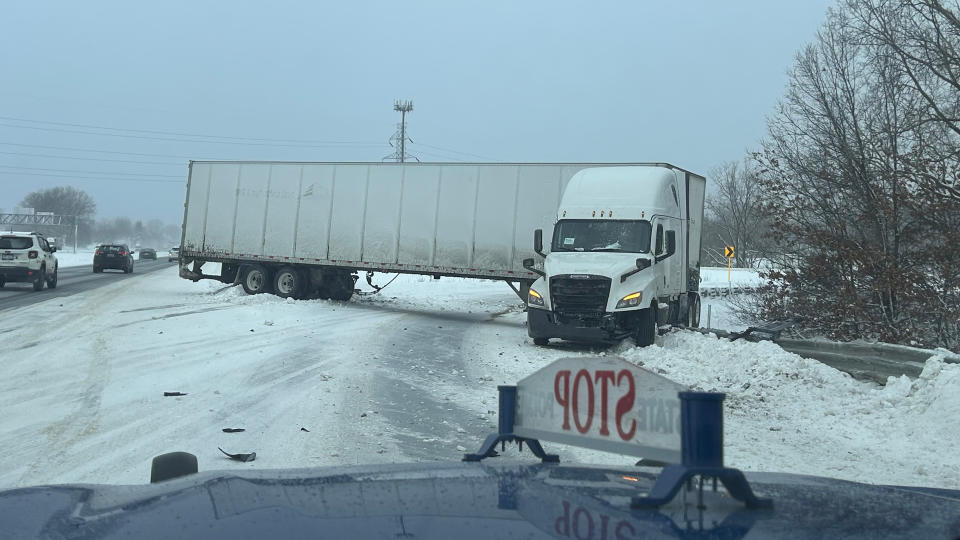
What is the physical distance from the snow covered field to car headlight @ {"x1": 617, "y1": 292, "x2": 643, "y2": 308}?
948mm

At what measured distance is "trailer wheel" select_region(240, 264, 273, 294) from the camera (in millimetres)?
25875

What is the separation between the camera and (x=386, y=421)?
858 centimetres

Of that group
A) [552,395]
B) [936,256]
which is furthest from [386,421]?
[936,256]

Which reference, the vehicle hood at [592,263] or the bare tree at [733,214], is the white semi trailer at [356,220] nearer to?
the vehicle hood at [592,263]

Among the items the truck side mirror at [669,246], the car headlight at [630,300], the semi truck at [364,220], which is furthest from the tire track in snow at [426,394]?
the truck side mirror at [669,246]

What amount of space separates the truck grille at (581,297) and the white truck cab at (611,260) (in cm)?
2

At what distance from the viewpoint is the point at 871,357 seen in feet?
36.8

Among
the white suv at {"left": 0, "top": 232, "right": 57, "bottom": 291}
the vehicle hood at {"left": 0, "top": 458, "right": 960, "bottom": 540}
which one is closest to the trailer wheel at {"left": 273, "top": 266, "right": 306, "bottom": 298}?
the white suv at {"left": 0, "top": 232, "right": 57, "bottom": 291}

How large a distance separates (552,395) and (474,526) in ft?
2.89

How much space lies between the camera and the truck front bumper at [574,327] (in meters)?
16.0

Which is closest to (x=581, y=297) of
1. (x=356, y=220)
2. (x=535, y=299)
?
(x=535, y=299)

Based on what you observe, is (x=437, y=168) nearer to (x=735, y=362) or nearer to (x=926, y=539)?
(x=735, y=362)

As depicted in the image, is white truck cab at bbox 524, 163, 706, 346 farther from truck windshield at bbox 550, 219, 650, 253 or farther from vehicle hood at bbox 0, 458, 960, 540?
vehicle hood at bbox 0, 458, 960, 540

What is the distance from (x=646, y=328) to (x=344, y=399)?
8292mm
